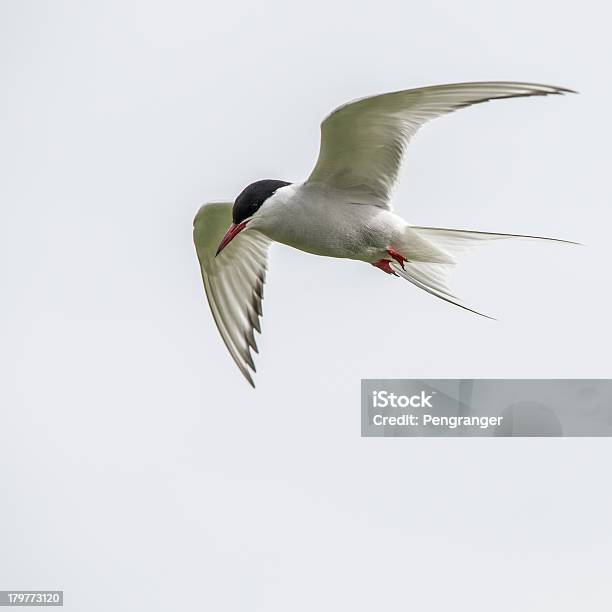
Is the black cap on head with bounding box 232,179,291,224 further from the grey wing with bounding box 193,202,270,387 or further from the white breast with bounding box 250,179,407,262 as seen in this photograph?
the grey wing with bounding box 193,202,270,387

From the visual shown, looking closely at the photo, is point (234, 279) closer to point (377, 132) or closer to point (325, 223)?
point (325, 223)

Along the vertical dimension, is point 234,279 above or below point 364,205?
below

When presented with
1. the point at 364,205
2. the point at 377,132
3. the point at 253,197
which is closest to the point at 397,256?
the point at 364,205

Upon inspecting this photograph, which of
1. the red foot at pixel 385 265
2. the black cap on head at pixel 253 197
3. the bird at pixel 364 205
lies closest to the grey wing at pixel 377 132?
the bird at pixel 364 205

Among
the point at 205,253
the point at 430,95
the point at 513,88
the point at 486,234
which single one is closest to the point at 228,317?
the point at 205,253

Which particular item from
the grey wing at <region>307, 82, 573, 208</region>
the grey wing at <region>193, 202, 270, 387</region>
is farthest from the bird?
the grey wing at <region>193, 202, 270, 387</region>

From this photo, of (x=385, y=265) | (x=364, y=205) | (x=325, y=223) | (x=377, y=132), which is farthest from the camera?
(x=385, y=265)

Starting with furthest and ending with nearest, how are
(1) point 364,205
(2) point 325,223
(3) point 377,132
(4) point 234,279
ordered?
(4) point 234,279, (1) point 364,205, (2) point 325,223, (3) point 377,132

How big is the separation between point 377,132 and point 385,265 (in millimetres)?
1133

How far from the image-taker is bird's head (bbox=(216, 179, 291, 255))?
29.2 feet

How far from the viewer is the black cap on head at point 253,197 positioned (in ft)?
29.2

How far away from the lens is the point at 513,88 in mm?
7281

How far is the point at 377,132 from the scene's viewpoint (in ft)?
28.3

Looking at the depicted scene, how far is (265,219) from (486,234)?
4.95 ft
